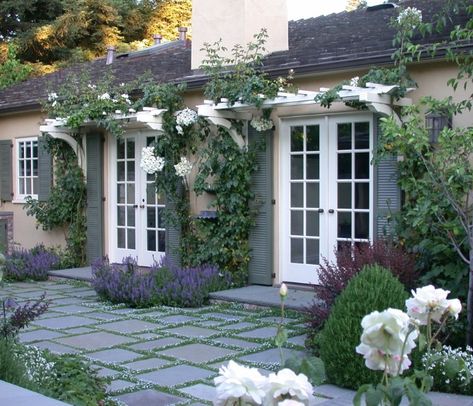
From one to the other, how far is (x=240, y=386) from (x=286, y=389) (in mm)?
125

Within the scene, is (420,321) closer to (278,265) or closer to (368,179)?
(368,179)

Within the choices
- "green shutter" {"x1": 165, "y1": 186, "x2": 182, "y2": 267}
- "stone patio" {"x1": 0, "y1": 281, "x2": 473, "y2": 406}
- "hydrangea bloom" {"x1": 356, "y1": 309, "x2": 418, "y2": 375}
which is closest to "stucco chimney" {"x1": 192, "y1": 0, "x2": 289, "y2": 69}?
"green shutter" {"x1": 165, "y1": 186, "x2": 182, "y2": 267}

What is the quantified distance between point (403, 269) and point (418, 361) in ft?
4.53

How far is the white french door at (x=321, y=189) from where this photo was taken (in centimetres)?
797

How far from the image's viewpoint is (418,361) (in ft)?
14.8

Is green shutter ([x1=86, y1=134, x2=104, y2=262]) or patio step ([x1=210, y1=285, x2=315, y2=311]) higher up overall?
green shutter ([x1=86, y1=134, x2=104, y2=262])

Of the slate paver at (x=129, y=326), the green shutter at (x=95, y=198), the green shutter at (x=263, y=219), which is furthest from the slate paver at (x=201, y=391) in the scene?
the green shutter at (x=95, y=198)

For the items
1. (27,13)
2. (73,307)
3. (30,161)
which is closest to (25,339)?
(73,307)

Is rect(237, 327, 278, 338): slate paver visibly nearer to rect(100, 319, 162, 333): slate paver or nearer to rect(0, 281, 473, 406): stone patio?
rect(0, 281, 473, 406): stone patio

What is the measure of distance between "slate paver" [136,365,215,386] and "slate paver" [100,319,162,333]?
153 cm

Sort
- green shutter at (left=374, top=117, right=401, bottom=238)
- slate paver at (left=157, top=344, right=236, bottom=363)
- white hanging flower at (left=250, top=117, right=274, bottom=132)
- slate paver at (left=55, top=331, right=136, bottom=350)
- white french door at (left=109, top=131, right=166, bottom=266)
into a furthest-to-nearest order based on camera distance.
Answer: white french door at (left=109, top=131, right=166, bottom=266)
white hanging flower at (left=250, top=117, right=274, bottom=132)
green shutter at (left=374, top=117, right=401, bottom=238)
slate paver at (left=55, top=331, right=136, bottom=350)
slate paver at (left=157, top=344, right=236, bottom=363)

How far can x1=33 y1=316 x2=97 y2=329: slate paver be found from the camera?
275 inches

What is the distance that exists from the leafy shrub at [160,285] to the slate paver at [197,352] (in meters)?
2.00

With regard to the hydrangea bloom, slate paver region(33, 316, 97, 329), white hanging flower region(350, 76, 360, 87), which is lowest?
slate paver region(33, 316, 97, 329)
